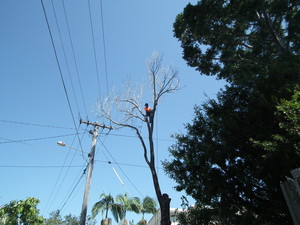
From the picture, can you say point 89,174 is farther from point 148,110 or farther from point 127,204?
point 127,204

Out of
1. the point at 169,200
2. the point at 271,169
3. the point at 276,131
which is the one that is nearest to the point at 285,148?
the point at 276,131

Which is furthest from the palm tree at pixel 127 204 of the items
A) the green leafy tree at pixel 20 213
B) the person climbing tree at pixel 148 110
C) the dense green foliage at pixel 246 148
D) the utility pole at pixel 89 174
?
the dense green foliage at pixel 246 148

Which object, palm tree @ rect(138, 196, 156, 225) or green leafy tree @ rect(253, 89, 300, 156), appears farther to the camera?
palm tree @ rect(138, 196, 156, 225)

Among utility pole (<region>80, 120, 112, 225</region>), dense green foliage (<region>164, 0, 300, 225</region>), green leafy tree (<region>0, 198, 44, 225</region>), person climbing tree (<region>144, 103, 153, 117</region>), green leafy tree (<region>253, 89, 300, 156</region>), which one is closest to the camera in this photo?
green leafy tree (<region>253, 89, 300, 156</region>)

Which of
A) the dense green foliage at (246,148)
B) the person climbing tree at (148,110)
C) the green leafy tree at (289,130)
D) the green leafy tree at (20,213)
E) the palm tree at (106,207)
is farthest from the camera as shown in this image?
the palm tree at (106,207)

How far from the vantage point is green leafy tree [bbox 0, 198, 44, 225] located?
1470cm

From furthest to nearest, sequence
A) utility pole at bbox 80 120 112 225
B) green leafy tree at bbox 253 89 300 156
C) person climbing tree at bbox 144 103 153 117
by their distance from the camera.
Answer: person climbing tree at bbox 144 103 153 117 < utility pole at bbox 80 120 112 225 < green leafy tree at bbox 253 89 300 156

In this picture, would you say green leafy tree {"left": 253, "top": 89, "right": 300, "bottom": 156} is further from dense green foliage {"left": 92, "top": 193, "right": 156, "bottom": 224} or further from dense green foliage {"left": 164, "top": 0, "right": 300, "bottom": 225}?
dense green foliage {"left": 92, "top": 193, "right": 156, "bottom": 224}

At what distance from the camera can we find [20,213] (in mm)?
14859

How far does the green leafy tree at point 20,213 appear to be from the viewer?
1470 cm

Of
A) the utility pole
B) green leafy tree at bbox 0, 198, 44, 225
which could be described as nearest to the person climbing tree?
the utility pole

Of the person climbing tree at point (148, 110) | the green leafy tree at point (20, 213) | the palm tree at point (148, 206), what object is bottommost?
the green leafy tree at point (20, 213)

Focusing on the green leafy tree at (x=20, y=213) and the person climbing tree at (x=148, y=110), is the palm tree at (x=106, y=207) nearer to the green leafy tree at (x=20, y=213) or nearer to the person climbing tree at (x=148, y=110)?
the green leafy tree at (x=20, y=213)

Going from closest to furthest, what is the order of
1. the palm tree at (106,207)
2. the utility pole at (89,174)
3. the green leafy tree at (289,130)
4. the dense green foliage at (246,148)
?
the green leafy tree at (289,130) < the dense green foliage at (246,148) < the utility pole at (89,174) < the palm tree at (106,207)
